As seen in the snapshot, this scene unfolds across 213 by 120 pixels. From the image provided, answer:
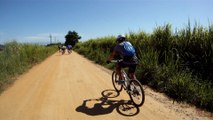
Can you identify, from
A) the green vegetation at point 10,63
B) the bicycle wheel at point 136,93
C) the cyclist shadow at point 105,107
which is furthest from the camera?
the green vegetation at point 10,63

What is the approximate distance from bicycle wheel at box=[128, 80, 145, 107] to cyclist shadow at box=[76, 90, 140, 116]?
0.60 ft

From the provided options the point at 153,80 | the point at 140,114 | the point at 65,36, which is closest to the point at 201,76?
the point at 153,80

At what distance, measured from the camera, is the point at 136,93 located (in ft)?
21.9

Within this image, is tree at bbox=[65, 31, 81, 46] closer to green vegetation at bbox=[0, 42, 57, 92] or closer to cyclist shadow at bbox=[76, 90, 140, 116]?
green vegetation at bbox=[0, 42, 57, 92]

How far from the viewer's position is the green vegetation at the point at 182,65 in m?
7.26

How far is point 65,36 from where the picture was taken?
339 ft

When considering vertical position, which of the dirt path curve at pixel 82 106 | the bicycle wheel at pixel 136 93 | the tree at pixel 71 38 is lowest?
the dirt path curve at pixel 82 106

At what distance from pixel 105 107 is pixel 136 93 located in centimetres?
105

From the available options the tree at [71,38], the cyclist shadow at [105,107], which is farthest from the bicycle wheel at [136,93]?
the tree at [71,38]

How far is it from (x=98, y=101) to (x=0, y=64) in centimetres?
787

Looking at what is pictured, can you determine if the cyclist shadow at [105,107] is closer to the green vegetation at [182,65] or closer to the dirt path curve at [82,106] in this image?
the dirt path curve at [82,106]

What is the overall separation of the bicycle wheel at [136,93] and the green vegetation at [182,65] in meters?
1.61

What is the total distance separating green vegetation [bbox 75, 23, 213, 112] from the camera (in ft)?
23.8

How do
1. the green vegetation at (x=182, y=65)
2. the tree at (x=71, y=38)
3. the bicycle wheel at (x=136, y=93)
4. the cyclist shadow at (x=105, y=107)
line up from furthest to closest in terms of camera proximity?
the tree at (x=71, y=38) < the green vegetation at (x=182, y=65) < the bicycle wheel at (x=136, y=93) < the cyclist shadow at (x=105, y=107)
